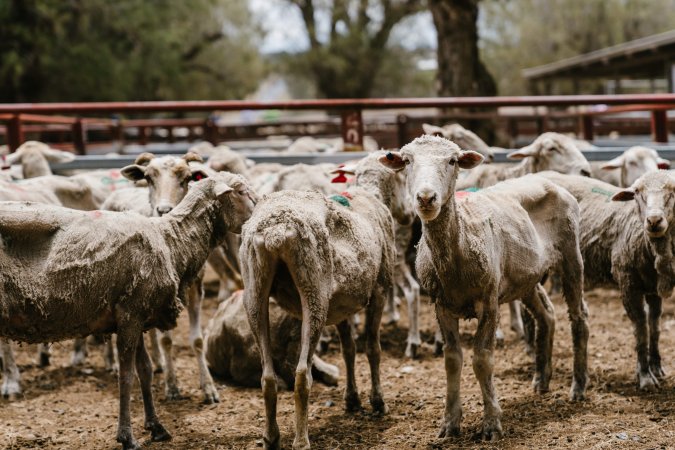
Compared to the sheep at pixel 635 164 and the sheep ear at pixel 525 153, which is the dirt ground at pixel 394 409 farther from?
the sheep ear at pixel 525 153

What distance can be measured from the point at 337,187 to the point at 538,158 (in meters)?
2.10

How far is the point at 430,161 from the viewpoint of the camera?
4.84m

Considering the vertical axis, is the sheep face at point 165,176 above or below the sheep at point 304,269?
above

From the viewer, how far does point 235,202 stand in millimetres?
5938

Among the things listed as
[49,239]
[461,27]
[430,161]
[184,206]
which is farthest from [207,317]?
[461,27]

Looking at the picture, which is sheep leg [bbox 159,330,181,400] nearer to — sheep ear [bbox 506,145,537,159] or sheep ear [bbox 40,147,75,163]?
sheep ear [bbox 506,145,537,159]

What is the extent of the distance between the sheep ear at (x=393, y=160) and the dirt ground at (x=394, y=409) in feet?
5.39

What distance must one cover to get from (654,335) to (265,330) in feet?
10.6

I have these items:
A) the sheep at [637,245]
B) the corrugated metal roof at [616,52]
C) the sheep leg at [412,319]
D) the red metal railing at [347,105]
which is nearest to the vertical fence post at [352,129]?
the red metal railing at [347,105]

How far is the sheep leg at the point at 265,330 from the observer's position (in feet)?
Answer: 16.0

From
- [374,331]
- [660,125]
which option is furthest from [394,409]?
[660,125]

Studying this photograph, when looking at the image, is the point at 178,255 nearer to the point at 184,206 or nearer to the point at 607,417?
the point at 184,206

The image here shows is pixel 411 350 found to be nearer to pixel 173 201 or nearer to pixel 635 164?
pixel 173 201

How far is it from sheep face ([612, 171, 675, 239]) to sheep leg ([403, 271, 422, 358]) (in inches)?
90.4
